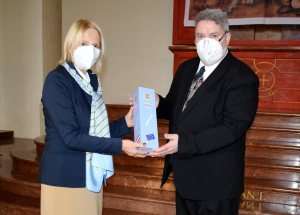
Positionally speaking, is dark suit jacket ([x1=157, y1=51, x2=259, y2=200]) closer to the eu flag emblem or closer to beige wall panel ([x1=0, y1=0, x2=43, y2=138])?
the eu flag emblem

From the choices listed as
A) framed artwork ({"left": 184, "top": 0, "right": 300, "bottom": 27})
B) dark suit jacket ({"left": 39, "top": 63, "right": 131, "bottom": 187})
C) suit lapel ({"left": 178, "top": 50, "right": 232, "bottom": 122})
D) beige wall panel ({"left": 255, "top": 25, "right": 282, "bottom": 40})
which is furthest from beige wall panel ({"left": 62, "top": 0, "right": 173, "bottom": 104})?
A: dark suit jacket ({"left": 39, "top": 63, "right": 131, "bottom": 187})

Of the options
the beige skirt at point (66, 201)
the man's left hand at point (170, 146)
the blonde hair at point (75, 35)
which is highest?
the blonde hair at point (75, 35)

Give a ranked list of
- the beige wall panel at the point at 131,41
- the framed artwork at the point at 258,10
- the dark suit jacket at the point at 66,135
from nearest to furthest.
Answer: the dark suit jacket at the point at 66,135, the framed artwork at the point at 258,10, the beige wall panel at the point at 131,41

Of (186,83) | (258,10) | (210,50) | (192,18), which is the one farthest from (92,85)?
(258,10)

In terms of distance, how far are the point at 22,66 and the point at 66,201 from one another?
15.3ft

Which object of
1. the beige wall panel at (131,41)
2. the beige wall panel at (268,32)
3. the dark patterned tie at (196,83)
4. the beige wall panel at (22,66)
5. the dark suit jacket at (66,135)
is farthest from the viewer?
the beige wall panel at (22,66)

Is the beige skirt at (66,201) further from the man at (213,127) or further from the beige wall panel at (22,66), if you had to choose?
the beige wall panel at (22,66)

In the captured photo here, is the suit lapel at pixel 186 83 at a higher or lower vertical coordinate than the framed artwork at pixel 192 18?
lower

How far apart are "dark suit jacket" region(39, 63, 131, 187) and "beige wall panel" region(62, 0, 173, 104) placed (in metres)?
3.76

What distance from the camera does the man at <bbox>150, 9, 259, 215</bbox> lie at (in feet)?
5.05

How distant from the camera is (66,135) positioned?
1444 mm

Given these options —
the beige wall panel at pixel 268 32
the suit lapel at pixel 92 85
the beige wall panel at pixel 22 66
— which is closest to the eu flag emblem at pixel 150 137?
the suit lapel at pixel 92 85

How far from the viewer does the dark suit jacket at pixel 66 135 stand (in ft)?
4.79

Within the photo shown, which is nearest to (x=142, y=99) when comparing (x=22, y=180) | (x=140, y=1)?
(x=22, y=180)
